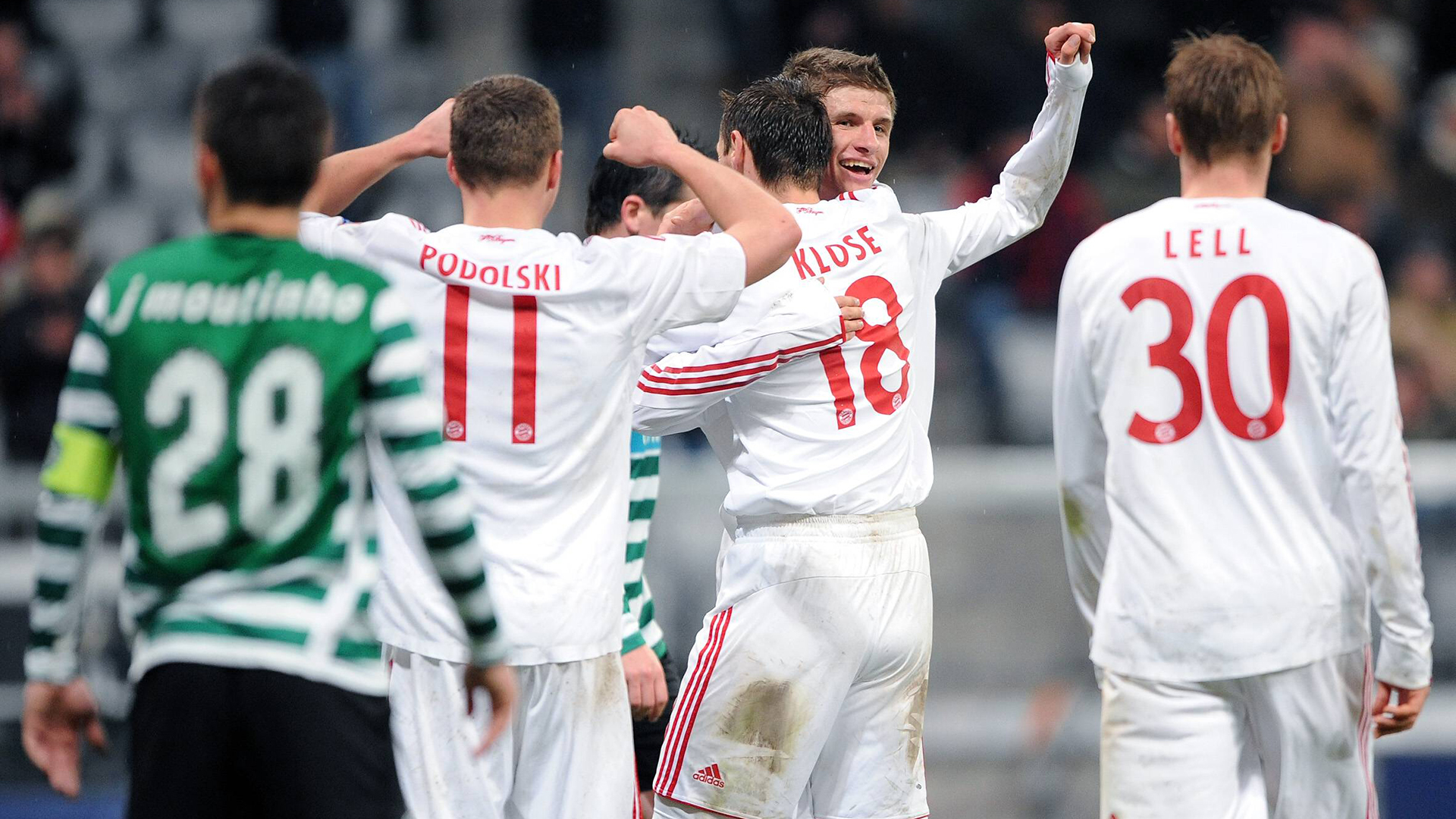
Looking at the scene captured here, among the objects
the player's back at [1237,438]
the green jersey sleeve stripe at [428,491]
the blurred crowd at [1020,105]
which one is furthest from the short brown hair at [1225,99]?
the blurred crowd at [1020,105]

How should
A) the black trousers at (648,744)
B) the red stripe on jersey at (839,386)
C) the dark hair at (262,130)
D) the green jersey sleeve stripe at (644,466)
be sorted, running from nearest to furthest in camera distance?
the dark hair at (262,130) < the red stripe on jersey at (839,386) < the green jersey sleeve stripe at (644,466) < the black trousers at (648,744)

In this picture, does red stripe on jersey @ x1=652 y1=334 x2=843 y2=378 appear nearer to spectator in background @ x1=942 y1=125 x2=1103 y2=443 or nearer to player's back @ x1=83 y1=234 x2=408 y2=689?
player's back @ x1=83 y1=234 x2=408 y2=689

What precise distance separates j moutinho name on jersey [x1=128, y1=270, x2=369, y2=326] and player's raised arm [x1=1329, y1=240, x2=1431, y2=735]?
1969 mm

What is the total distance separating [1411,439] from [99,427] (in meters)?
7.38

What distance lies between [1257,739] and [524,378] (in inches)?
68.9

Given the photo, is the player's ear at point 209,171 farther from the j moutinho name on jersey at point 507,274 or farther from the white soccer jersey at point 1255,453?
the white soccer jersey at point 1255,453

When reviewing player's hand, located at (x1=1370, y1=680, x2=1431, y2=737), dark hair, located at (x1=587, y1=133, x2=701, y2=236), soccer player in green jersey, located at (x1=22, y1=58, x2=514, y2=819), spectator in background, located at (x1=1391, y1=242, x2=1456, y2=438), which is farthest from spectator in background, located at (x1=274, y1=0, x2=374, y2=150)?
player's hand, located at (x1=1370, y1=680, x2=1431, y2=737)

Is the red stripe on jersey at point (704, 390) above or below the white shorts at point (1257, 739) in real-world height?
above

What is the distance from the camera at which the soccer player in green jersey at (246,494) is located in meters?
2.50

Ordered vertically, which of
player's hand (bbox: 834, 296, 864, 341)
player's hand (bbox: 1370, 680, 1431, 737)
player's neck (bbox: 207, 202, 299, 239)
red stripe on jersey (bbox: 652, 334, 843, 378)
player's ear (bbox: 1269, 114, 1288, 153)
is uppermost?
player's ear (bbox: 1269, 114, 1288, 153)

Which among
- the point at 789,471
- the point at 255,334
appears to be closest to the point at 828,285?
the point at 789,471

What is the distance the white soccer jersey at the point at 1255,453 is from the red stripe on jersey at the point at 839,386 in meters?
0.91

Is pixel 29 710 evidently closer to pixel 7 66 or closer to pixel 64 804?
pixel 64 804

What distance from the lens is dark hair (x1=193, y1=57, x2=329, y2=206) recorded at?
260 cm
